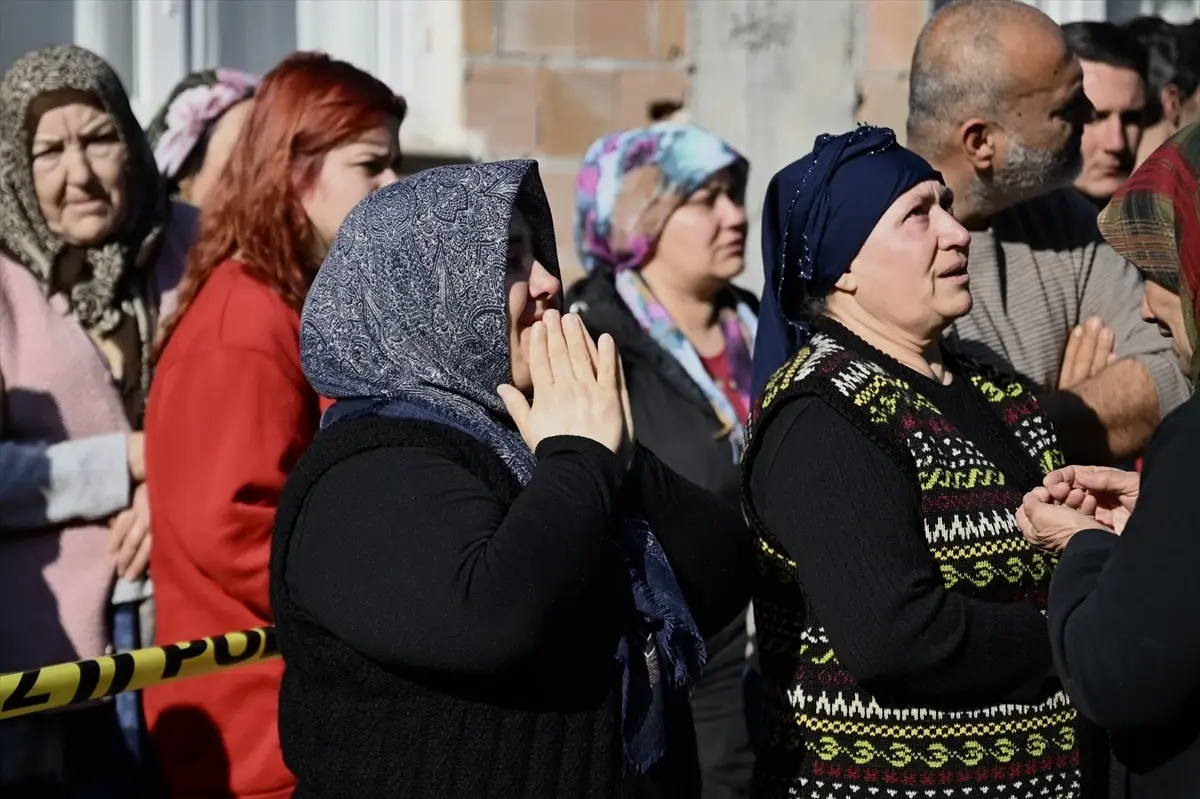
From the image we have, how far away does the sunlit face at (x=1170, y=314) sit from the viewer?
8.00 feet

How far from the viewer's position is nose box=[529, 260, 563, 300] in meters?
2.55

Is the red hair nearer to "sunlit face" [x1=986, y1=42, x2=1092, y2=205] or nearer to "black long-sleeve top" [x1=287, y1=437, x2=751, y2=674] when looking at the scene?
"black long-sleeve top" [x1=287, y1=437, x2=751, y2=674]

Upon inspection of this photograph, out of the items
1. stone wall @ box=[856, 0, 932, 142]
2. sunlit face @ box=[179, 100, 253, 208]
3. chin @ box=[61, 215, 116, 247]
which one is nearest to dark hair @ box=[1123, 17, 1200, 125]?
stone wall @ box=[856, 0, 932, 142]

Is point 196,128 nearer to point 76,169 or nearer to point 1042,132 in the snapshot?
point 76,169

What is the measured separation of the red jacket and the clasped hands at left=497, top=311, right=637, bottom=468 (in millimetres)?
918

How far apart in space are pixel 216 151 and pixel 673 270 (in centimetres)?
129

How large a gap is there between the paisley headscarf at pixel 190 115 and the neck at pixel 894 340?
2.19m

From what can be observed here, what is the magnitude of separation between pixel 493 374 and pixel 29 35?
3203 millimetres

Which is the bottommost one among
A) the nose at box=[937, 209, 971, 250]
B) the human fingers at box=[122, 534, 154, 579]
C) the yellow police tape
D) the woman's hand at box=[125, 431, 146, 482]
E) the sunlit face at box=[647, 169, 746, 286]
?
the yellow police tape

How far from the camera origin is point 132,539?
3486mm

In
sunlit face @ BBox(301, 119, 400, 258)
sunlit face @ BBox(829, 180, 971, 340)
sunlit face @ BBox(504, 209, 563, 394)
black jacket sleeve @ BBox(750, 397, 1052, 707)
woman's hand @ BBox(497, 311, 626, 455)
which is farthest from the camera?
sunlit face @ BBox(301, 119, 400, 258)

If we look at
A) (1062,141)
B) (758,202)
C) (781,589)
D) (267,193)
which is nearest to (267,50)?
(758,202)

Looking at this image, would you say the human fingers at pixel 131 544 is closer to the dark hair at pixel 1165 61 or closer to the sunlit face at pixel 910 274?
the sunlit face at pixel 910 274

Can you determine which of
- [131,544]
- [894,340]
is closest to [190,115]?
[131,544]
